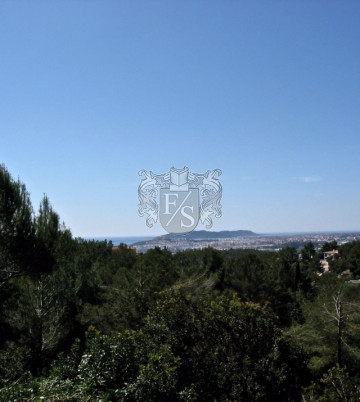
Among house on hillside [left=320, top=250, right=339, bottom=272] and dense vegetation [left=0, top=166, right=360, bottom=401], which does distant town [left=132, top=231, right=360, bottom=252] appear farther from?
house on hillside [left=320, top=250, right=339, bottom=272]

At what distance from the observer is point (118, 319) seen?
38.1ft

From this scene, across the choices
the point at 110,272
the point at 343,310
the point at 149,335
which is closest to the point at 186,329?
the point at 149,335

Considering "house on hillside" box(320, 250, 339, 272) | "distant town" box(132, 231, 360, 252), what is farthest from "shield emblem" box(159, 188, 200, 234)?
"house on hillside" box(320, 250, 339, 272)

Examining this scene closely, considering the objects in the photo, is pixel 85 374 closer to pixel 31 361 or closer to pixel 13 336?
pixel 31 361

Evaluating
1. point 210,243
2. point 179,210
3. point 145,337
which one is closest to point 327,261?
point 210,243

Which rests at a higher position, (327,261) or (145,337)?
(145,337)

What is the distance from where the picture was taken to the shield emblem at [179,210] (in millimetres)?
14703

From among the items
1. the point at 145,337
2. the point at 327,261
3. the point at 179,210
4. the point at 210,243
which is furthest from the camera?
the point at 210,243

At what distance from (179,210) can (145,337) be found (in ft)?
30.5

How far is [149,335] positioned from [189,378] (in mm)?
1015

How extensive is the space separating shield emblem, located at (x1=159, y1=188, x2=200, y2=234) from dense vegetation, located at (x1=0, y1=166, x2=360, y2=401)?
2336 millimetres

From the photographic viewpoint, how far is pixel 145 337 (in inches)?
233

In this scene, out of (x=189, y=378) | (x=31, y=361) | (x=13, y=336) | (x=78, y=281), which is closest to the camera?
(x=189, y=378)

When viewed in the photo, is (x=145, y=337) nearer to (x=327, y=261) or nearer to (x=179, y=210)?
(x=179, y=210)
